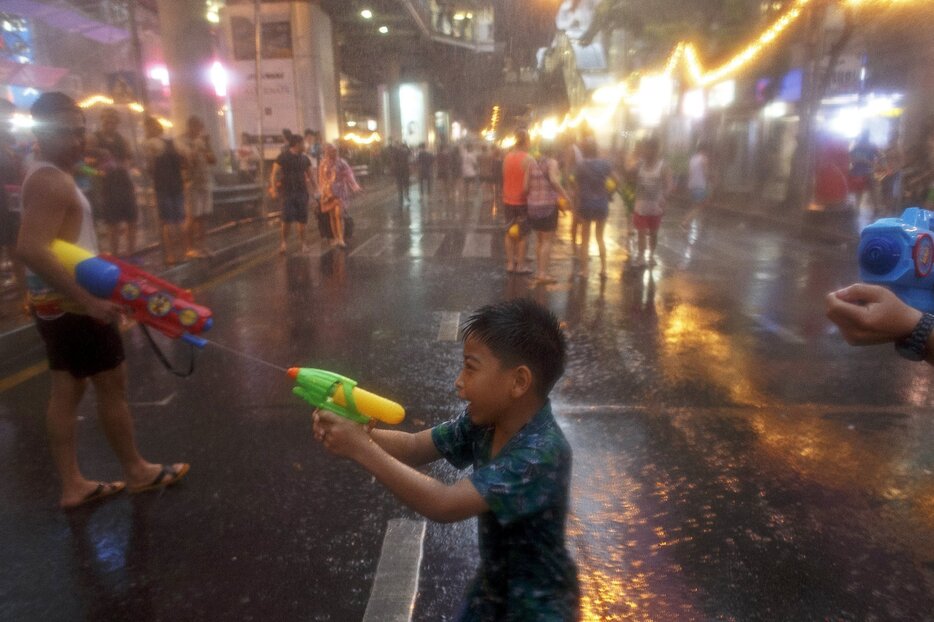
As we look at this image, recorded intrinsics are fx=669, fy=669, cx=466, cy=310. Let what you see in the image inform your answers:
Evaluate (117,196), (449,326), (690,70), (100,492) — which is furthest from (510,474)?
(690,70)

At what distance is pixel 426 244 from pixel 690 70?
15659mm

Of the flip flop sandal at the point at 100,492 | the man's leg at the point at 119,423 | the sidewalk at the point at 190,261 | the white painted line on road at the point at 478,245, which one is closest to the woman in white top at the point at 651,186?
the white painted line on road at the point at 478,245

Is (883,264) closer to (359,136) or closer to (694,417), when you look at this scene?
(694,417)

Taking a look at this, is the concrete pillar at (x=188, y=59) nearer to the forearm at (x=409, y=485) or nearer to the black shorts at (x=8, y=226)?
the black shorts at (x=8, y=226)

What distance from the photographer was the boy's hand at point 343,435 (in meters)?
1.46

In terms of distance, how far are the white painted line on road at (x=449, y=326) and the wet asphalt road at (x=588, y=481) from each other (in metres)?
0.05

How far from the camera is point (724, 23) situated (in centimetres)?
1898

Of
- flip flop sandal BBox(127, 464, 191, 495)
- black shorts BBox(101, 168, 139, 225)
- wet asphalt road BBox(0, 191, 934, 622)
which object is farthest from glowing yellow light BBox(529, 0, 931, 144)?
flip flop sandal BBox(127, 464, 191, 495)

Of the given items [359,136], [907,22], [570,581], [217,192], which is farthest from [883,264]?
[359,136]

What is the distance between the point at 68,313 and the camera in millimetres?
3041

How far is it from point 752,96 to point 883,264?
2583 centimetres

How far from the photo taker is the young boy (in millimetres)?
1426

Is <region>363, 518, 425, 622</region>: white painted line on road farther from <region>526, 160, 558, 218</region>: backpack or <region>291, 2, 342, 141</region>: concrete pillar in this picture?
<region>291, 2, 342, 141</region>: concrete pillar

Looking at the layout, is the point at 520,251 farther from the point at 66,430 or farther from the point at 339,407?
the point at 339,407
